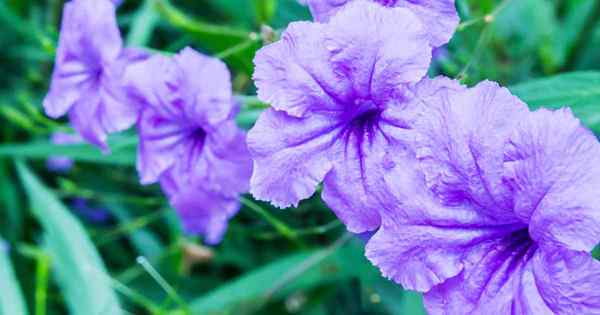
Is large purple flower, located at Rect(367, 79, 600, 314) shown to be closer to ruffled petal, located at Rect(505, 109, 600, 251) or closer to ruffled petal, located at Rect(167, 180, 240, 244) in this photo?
ruffled petal, located at Rect(505, 109, 600, 251)

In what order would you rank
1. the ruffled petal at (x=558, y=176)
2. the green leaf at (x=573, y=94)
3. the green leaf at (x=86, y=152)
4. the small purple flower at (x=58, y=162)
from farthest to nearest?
the small purple flower at (x=58, y=162) < the green leaf at (x=86, y=152) < the green leaf at (x=573, y=94) < the ruffled petal at (x=558, y=176)

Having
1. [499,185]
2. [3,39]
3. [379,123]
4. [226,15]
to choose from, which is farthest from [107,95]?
[3,39]

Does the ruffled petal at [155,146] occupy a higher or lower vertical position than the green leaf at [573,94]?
lower

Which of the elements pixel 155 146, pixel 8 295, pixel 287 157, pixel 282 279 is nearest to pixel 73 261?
pixel 8 295

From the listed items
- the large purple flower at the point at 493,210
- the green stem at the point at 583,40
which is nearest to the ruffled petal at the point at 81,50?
the large purple flower at the point at 493,210

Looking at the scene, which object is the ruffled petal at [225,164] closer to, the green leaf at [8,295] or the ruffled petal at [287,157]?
the ruffled petal at [287,157]

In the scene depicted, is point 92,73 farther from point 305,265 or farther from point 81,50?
point 305,265
